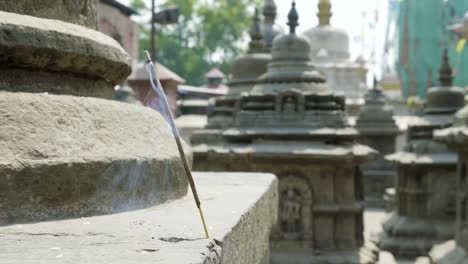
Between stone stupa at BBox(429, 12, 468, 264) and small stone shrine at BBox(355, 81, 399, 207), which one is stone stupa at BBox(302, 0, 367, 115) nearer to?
small stone shrine at BBox(355, 81, 399, 207)

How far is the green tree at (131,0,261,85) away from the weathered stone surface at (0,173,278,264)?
34041 millimetres

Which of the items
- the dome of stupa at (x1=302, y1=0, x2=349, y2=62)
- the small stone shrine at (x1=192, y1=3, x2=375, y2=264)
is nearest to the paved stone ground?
the small stone shrine at (x1=192, y1=3, x2=375, y2=264)

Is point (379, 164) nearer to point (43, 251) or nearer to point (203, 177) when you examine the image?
point (203, 177)

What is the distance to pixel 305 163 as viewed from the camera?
8.31 metres

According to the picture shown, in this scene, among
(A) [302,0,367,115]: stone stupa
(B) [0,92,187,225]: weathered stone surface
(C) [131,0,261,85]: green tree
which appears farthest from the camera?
(C) [131,0,261,85]: green tree

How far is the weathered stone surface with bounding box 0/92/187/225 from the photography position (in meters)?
1.95

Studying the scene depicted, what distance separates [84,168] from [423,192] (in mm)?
9782

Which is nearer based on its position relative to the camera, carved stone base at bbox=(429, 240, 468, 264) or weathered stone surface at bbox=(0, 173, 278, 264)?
weathered stone surface at bbox=(0, 173, 278, 264)

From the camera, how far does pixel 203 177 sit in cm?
364

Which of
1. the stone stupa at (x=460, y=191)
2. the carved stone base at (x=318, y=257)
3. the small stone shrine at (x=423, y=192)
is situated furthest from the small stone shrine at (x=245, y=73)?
the stone stupa at (x=460, y=191)

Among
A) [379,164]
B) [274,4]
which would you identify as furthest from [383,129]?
[274,4]

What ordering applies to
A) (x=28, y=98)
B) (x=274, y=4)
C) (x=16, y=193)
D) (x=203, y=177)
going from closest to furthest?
(x=16, y=193) → (x=28, y=98) → (x=203, y=177) → (x=274, y=4)

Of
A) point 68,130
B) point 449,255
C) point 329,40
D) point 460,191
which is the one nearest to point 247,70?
point 460,191

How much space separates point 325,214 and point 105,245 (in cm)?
691
